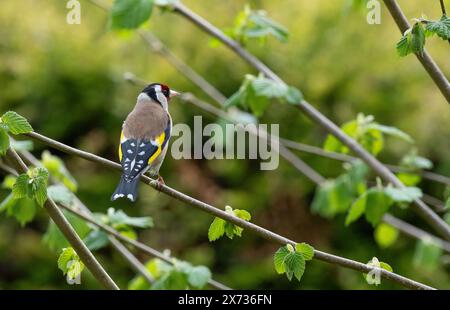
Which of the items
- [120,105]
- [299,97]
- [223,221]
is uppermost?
[120,105]

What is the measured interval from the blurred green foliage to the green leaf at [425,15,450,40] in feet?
11.4

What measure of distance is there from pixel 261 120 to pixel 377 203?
2.91 m

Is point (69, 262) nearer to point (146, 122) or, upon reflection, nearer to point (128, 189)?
point (128, 189)

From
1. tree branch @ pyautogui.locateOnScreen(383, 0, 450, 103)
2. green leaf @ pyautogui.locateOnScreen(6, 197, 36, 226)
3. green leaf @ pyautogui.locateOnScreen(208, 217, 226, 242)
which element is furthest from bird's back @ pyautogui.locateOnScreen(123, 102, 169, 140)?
tree branch @ pyautogui.locateOnScreen(383, 0, 450, 103)

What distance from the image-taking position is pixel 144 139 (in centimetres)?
312

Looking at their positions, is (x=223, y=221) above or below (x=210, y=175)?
below

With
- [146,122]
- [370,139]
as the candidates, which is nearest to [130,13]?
[146,122]

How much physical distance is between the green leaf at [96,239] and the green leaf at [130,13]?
87 cm

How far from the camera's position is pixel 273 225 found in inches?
227

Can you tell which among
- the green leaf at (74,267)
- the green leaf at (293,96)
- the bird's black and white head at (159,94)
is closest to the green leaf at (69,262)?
the green leaf at (74,267)

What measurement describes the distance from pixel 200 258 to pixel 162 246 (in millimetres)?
367
